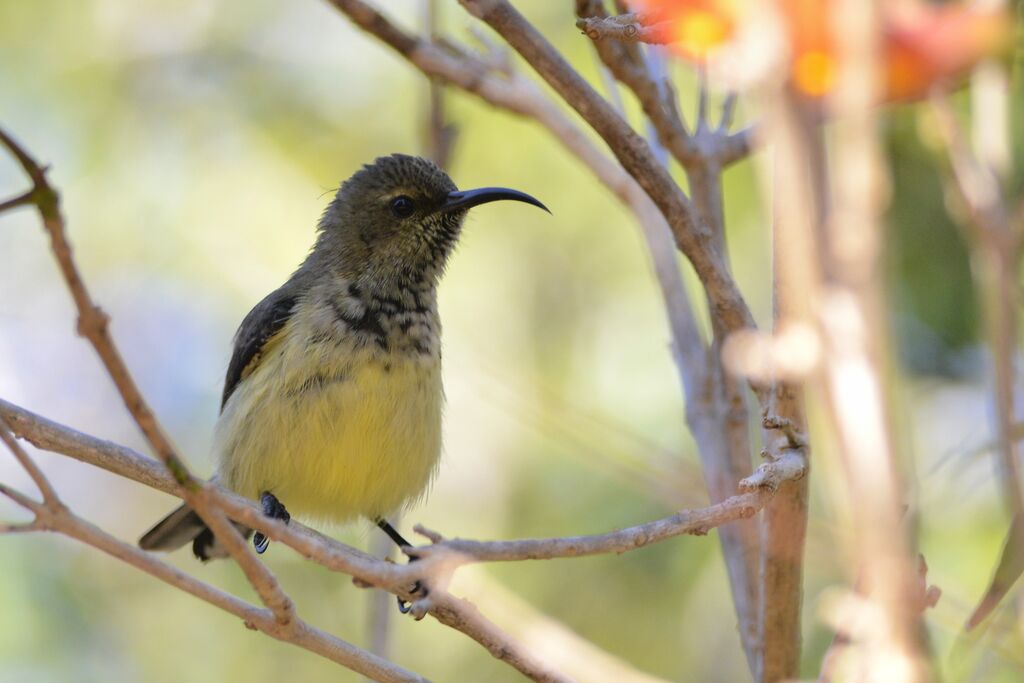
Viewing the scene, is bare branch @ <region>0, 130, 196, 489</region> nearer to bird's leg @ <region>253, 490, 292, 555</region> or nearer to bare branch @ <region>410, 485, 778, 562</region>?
bare branch @ <region>410, 485, 778, 562</region>

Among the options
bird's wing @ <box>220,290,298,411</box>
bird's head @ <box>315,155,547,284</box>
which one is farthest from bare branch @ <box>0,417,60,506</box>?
bird's head @ <box>315,155,547,284</box>

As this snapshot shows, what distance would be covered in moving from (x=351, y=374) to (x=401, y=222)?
3.46 feet

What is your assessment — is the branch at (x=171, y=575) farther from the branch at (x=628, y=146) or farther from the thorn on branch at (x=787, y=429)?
the branch at (x=628, y=146)

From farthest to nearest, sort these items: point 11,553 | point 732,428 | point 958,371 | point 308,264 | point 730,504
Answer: point 11,553, point 958,371, point 308,264, point 732,428, point 730,504

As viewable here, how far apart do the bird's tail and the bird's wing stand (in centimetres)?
63

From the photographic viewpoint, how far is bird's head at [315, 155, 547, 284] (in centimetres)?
568

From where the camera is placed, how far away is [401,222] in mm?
5852

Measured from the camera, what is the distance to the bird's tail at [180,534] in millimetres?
5625

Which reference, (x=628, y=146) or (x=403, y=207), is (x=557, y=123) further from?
(x=628, y=146)

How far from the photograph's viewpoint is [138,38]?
934 centimetres

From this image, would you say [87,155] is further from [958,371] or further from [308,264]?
[958,371]

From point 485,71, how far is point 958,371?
11.8 ft

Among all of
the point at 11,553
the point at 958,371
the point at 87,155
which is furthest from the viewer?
the point at 87,155

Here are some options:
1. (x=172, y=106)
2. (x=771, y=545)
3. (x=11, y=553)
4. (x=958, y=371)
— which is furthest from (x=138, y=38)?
(x=771, y=545)
